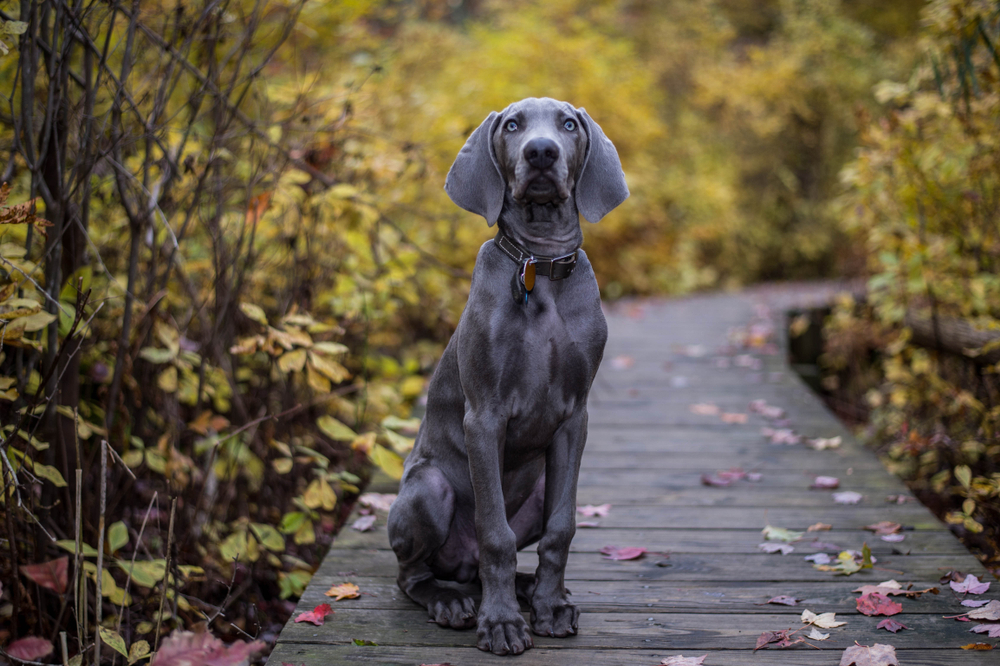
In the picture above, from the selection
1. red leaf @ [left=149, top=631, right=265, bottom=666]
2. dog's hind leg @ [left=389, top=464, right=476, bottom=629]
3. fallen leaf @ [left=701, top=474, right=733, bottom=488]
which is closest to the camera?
red leaf @ [left=149, top=631, right=265, bottom=666]

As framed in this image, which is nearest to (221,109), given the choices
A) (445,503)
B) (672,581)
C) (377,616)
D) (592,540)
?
(445,503)

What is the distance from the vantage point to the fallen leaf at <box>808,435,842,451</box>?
4.32 metres

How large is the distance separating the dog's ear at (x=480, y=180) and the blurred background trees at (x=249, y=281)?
3.21 feet

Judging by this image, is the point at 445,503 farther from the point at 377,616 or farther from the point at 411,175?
the point at 411,175

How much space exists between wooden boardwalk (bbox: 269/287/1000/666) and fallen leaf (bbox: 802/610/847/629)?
0.10 ft

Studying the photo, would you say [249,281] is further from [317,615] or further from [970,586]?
[970,586]

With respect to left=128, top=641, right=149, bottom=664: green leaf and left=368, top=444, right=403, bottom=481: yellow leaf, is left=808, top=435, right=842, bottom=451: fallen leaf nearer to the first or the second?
left=368, top=444, right=403, bottom=481: yellow leaf

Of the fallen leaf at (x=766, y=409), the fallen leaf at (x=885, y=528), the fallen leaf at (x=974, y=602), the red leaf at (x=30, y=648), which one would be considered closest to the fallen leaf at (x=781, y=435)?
the fallen leaf at (x=766, y=409)

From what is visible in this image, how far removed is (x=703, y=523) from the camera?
3.30m

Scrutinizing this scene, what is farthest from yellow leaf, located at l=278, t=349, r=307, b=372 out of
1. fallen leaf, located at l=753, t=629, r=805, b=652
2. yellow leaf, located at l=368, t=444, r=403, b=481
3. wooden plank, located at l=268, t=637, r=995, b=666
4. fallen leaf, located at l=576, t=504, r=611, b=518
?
fallen leaf, located at l=753, t=629, r=805, b=652

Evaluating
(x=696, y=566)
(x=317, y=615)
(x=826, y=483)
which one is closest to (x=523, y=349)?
(x=317, y=615)

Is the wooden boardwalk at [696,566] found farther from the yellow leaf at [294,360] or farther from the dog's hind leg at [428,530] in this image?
the yellow leaf at [294,360]

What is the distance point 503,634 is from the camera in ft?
7.27

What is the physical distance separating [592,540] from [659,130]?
27.5 feet
